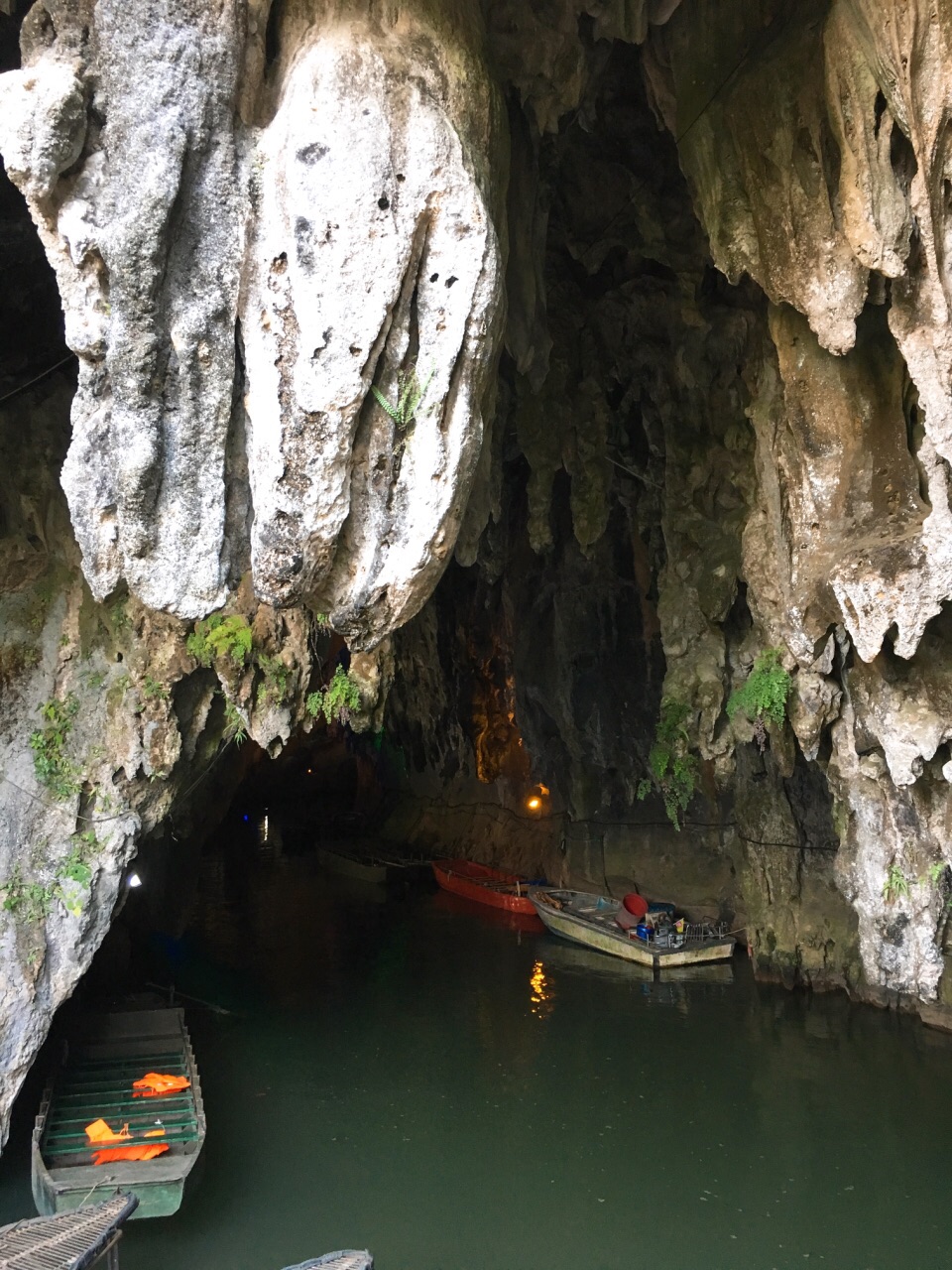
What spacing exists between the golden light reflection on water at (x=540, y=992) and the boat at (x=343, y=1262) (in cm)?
803

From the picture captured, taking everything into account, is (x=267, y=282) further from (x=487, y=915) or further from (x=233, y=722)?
(x=487, y=915)

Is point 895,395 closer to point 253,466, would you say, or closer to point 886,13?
point 886,13

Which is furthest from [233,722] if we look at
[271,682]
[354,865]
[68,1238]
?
[354,865]

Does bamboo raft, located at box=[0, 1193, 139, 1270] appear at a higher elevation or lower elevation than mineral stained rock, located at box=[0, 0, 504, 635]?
lower

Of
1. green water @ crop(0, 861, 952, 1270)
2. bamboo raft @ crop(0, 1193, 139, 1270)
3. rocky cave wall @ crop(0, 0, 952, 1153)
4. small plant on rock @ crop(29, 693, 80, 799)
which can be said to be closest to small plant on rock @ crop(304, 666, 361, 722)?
rocky cave wall @ crop(0, 0, 952, 1153)

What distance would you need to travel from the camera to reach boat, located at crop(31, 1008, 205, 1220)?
8.09 metres

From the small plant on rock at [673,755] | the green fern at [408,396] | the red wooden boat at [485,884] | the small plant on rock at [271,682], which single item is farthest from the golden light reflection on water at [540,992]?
the green fern at [408,396]

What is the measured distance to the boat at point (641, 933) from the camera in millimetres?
17516

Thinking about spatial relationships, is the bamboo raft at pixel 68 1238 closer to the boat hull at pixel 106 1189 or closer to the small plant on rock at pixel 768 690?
the boat hull at pixel 106 1189

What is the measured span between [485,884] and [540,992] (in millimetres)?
6753

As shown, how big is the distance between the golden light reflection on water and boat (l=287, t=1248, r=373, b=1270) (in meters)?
8.03

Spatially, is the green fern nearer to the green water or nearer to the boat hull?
the boat hull

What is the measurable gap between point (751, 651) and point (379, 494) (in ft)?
29.2

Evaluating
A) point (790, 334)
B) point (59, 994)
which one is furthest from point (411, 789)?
point (790, 334)
